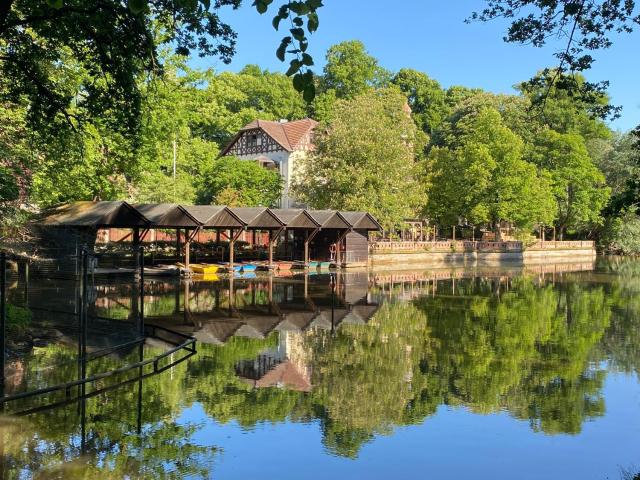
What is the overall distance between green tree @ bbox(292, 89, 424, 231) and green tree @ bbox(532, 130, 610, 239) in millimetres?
20004

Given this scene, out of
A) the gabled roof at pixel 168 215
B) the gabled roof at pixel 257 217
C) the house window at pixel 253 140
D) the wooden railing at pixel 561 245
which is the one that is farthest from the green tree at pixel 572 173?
the gabled roof at pixel 168 215

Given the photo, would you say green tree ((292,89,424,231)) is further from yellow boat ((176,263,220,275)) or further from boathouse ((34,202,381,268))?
yellow boat ((176,263,220,275))

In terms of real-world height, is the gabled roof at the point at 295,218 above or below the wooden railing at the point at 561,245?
above

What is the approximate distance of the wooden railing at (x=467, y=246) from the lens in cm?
4478

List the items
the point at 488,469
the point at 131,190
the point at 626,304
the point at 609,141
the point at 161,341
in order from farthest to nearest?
the point at 609,141
the point at 131,190
the point at 626,304
the point at 161,341
the point at 488,469

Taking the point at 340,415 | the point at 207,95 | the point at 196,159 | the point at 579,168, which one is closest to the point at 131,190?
the point at 196,159

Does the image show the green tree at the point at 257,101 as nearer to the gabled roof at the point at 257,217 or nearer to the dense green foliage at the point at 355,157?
the dense green foliage at the point at 355,157

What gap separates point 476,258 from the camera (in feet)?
168

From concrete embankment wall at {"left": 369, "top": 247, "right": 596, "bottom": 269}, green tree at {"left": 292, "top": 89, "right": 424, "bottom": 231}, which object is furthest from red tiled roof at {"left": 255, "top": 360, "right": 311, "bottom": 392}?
concrete embankment wall at {"left": 369, "top": 247, "right": 596, "bottom": 269}

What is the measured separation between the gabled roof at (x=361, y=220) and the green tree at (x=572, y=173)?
980 inches

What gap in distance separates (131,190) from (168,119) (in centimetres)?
669

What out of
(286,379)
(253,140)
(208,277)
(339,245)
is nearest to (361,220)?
(339,245)

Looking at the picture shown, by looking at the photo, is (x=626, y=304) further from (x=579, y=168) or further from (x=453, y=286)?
(x=579, y=168)

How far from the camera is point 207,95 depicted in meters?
31.3
